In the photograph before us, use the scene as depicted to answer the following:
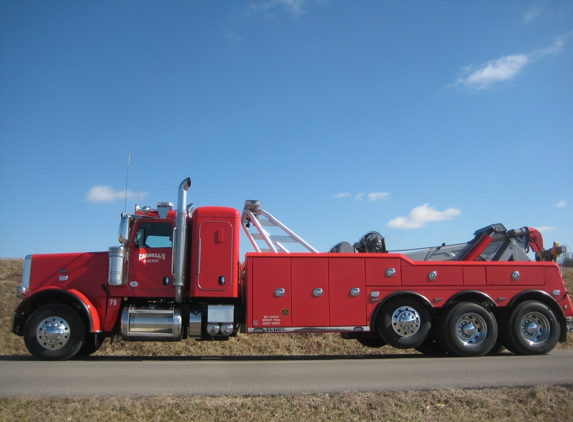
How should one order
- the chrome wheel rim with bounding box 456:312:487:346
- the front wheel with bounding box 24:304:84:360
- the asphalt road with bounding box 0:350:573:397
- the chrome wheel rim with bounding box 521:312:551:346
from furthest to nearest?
the chrome wheel rim with bounding box 521:312:551:346, the chrome wheel rim with bounding box 456:312:487:346, the front wheel with bounding box 24:304:84:360, the asphalt road with bounding box 0:350:573:397

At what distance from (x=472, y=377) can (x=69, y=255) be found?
8.44 metres

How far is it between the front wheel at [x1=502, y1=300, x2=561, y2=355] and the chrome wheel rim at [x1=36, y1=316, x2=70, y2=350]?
31.2 ft

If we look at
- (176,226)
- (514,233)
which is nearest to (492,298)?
(514,233)

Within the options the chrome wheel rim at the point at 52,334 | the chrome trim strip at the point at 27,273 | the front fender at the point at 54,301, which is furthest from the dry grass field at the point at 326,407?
the chrome trim strip at the point at 27,273

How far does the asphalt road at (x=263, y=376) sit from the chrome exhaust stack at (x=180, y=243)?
5.24ft

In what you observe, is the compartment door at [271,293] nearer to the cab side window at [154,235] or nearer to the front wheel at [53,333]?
the cab side window at [154,235]

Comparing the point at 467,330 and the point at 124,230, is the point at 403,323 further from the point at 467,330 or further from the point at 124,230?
the point at 124,230

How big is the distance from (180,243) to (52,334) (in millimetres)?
3093

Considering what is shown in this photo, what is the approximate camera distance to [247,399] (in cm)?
676

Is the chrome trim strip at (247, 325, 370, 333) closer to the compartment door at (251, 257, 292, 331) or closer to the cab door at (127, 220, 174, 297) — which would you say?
the compartment door at (251, 257, 292, 331)

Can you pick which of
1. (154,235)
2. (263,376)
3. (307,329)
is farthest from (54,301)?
(307,329)

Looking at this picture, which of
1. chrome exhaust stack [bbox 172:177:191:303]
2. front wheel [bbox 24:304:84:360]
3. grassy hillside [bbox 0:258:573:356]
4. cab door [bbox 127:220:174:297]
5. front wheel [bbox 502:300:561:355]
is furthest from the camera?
grassy hillside [bbox 0:258:573:356]

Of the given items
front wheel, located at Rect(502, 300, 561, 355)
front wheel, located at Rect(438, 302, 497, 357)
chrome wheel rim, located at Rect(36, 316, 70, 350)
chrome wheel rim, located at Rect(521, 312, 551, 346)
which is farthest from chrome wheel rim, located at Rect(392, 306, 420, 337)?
chrome wheel rim, located at Rect(36, 316, 70, 350)

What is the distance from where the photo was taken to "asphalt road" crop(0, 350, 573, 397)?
740 cm
